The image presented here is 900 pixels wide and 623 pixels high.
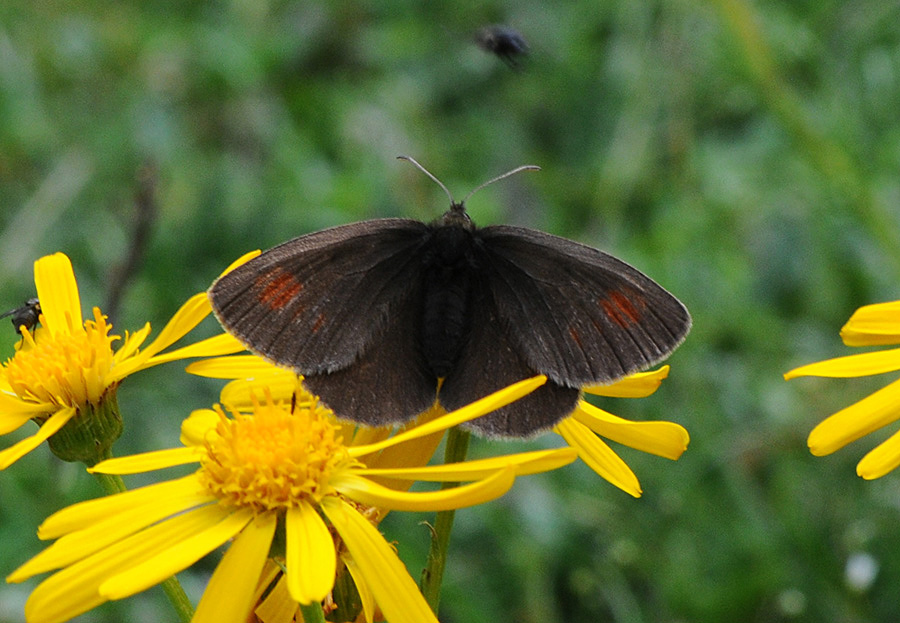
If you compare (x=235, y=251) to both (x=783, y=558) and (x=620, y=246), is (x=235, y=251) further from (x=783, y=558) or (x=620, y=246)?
(x=783, y=558)

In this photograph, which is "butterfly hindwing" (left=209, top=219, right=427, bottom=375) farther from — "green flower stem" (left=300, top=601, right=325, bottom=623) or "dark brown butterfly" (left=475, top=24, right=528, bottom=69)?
"dark brown butterfly" (left=475, top=24, right=528, bottom=69)

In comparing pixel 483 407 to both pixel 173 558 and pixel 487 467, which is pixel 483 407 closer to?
pixel 487 467

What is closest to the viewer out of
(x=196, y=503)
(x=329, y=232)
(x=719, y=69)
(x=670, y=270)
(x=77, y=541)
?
(x=77, y=541)

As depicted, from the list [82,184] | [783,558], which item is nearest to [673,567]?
[783,558]

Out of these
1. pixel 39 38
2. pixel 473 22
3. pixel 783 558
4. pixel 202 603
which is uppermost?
pixel 39 38

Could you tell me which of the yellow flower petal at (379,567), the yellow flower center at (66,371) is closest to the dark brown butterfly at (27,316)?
the yellow flower center at (66,371)

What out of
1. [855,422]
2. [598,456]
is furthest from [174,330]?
[855,422]
